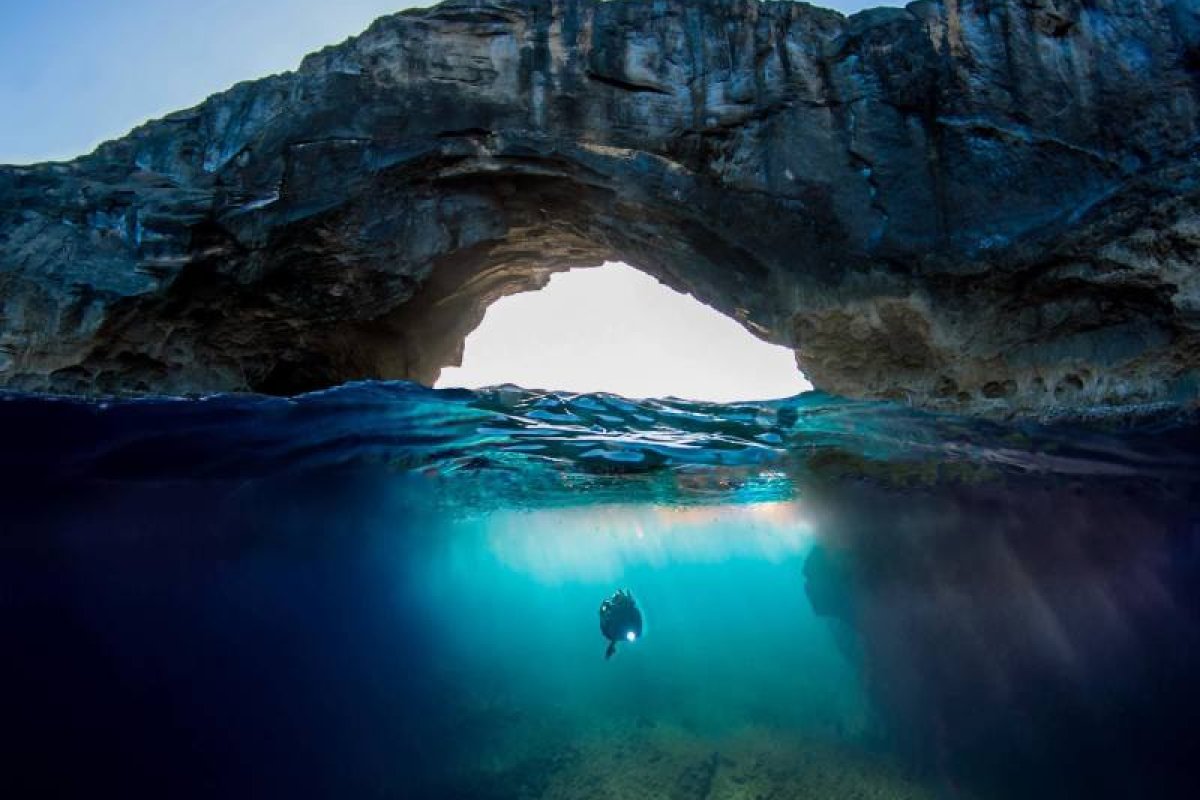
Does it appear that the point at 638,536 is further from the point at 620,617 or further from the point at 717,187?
the point at 717,187

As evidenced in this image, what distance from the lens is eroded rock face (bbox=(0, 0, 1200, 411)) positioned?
24.8 feet

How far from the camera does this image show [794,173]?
26.9 feet

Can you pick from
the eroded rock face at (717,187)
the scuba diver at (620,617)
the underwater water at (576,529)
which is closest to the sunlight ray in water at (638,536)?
the underwater water at (576,529)

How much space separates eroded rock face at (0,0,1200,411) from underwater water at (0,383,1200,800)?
1.47 m

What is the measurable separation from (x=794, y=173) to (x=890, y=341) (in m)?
2.60

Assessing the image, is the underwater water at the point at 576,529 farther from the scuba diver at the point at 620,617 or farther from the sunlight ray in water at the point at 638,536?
the scuba diver at the point at 620,617

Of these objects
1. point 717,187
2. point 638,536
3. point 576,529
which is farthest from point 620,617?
point 638,536

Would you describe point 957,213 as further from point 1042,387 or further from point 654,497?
point 654,497

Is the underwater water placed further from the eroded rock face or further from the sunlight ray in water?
the eroded rock face

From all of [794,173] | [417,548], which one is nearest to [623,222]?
[794,173]

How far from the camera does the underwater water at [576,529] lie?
10.4 metres

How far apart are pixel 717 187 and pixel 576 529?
2043 cm

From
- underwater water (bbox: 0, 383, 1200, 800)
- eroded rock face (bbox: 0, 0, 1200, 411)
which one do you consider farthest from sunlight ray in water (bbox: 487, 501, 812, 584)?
eroded rock face (bbox: 0, 0, 1200, 411)

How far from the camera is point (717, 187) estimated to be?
8.47 metres
